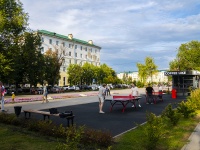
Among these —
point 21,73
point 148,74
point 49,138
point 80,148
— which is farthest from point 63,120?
point 148,74

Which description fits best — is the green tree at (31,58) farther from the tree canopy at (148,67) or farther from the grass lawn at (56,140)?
the grass lawn at (56,140)

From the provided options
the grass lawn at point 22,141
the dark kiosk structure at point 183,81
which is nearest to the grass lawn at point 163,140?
the grass lawn at point 22,141

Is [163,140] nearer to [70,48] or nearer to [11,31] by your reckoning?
[11,31]

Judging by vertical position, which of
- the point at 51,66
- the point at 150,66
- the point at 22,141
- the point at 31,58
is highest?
the point at 31,58

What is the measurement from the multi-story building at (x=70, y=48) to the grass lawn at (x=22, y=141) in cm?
6566

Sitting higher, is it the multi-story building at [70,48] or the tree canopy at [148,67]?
the multi-story building at [70,48]

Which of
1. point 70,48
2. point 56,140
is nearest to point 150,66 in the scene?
point 70,48

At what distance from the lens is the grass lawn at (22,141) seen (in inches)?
296

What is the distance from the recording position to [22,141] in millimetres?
8219

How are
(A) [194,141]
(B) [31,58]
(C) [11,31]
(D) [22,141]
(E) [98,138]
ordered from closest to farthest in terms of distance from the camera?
(E) [98,138]
(A) [194,141]
(D) [22,141]
(C) [11,31]
(B) [31,58]

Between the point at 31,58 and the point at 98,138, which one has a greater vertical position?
the point at 31,58

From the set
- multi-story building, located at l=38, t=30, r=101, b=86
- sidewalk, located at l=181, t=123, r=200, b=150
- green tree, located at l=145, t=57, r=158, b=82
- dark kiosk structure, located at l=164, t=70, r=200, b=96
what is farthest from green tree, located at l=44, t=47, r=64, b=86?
sidewalk, located at l=181, t=123, r=200, b=150

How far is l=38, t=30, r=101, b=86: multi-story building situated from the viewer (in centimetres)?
7922

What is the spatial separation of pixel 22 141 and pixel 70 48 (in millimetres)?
82702
